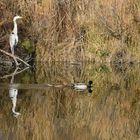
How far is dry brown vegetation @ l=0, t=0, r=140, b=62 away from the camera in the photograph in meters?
17.4

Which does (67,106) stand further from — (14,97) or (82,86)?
(82,86)

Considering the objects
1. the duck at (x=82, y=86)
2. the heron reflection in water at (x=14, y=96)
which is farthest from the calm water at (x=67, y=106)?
the duck at (x=82, y=86)

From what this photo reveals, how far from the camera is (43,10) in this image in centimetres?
1752

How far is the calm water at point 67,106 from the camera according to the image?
818cm

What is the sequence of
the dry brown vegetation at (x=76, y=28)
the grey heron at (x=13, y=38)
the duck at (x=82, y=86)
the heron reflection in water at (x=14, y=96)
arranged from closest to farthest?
the heron reflection in water at (x=14, y=96), the duck at (x=82, y=86), the grey heron at (x=13, y=38), the dry brown vegetation at (x=76, y=28)

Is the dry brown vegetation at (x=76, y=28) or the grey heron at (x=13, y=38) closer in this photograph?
the grey heron at (x=13, y=38)

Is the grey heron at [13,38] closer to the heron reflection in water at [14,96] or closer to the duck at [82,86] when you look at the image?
the heron reflection in water at [14,96]

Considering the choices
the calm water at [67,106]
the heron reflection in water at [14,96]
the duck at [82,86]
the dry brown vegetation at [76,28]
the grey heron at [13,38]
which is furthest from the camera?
the dry brown vegetation at [76,28]

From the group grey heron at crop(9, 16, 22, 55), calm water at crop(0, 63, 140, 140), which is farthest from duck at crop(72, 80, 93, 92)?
grey heron at crop(9, 16, 22, 55)

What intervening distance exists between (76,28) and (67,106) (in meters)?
7.61

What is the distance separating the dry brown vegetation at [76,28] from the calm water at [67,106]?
2090 mm

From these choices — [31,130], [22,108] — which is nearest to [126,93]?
[22,108]

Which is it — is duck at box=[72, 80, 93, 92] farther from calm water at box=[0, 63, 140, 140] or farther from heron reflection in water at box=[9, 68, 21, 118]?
heron reflection in water at box=[9, 68, 21, 118]

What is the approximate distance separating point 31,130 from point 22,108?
1.74 m
